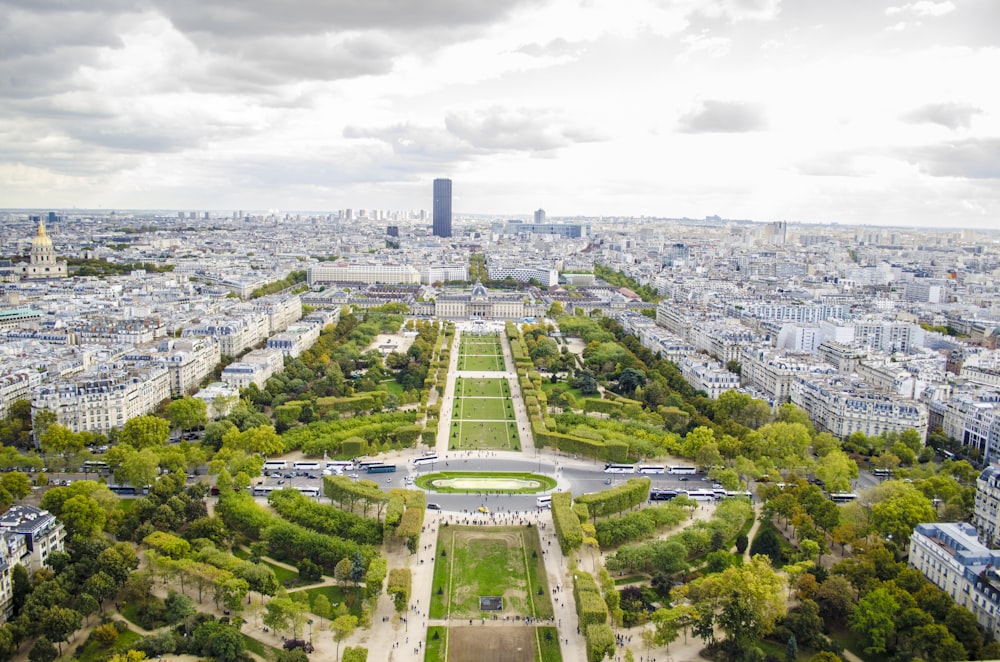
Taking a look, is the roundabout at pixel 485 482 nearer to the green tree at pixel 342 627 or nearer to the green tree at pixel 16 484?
the green tree at pixel 342 627

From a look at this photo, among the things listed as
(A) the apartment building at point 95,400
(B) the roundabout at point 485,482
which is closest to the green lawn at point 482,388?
(B) the roundabout at point 485,482

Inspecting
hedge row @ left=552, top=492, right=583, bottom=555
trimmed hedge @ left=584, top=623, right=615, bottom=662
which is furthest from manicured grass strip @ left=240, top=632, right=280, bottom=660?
hedge row @ left=552, top=492, right=583, bottom=555

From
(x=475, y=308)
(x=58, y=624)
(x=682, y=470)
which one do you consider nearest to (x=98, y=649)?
(x=58, y=624)

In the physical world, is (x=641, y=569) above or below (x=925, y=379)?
below

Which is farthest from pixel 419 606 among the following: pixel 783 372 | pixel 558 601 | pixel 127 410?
pixel 783 372

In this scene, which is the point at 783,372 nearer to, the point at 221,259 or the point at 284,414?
the point at 284,414

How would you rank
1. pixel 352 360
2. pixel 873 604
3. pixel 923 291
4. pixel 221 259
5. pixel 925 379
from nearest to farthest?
pixel 873 604 → pixel 925 379 → pixel 352 360 → pixel 923 291 → pixel 221 259
